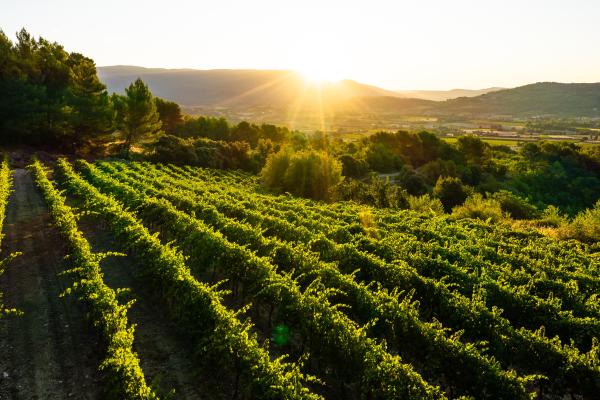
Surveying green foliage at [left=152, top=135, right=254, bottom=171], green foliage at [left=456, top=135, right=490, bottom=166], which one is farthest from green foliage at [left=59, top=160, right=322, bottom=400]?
green foliage at [left=456, top=135, right=490, bottom=166]

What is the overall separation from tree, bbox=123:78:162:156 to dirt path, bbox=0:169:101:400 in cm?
4338

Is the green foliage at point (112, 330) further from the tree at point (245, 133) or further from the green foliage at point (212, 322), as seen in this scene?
the tree at point (245, 133)

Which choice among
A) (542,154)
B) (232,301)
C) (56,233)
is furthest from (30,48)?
(542,154)

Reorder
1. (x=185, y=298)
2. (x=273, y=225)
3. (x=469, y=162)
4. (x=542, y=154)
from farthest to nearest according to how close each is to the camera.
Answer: (x=542, y=154) < (x=469, y=162) < (x=273, y=225) < (x=185, y=298)

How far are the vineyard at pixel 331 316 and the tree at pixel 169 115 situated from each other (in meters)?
62.3

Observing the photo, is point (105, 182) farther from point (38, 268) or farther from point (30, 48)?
point (30, 48)

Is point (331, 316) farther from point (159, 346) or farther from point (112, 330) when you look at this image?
point (112, 330)

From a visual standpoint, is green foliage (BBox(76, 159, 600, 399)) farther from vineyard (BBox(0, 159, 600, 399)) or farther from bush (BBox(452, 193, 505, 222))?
bush (BBox(452, 193, 505, 222))

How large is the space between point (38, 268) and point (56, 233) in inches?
213

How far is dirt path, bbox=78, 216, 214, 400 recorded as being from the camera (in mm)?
11492

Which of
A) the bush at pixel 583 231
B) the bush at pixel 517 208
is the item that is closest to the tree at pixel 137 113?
the bush at pixel 517 208

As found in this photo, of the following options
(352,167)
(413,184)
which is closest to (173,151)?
(352,167)

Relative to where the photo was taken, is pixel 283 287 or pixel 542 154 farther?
pixel 542 154

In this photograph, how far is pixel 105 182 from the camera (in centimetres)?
3288
